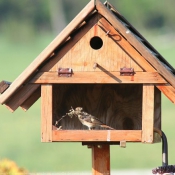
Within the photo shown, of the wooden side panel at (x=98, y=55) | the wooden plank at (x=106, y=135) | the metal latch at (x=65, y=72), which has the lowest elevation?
the wooden plank at (x=106, y=135)

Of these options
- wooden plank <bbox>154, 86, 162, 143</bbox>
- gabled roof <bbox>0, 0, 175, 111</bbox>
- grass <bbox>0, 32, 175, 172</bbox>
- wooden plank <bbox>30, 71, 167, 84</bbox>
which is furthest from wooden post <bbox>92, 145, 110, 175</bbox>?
grass <bbox>0, 32, 175, 172</bbox>

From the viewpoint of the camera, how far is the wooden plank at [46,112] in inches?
278

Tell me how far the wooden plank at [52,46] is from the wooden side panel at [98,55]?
172 millimetres

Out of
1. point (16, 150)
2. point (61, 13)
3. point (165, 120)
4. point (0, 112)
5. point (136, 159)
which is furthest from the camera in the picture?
point (61, 13)

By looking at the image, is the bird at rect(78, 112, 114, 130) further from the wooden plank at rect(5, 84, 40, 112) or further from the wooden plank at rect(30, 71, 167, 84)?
the wooden plank at rect(5, 84, 40, 112)

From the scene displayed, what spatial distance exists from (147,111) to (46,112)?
2.74 feet

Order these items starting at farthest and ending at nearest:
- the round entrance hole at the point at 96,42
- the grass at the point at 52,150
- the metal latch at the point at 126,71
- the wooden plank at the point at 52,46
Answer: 1. the grass at the point at 52,150
2. the round entrance hole at the point at 96,42
3. the metal latch at the point at 126,71
4. the wooden plank at the point at 52,46

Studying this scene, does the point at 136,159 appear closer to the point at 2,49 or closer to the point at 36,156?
the point at 36,156

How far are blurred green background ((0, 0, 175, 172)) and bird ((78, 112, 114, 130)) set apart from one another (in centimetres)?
363

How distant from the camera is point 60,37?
6938 mm

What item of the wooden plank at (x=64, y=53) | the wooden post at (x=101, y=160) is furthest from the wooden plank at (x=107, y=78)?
the wooden post at (x=101, y=160)

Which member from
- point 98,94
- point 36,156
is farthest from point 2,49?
point 98,94

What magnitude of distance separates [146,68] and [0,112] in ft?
57.7

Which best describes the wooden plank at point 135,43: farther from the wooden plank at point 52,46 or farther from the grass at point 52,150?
the grass at point 52,150
